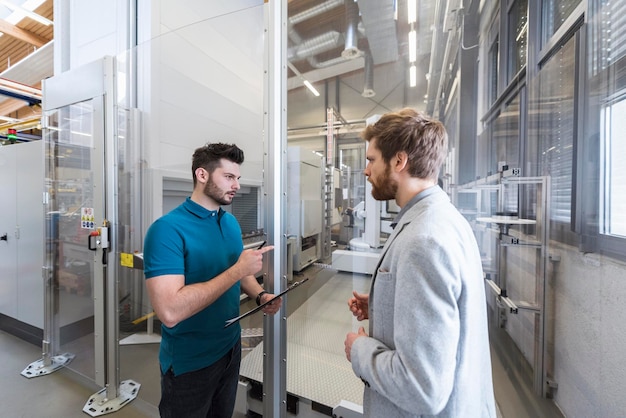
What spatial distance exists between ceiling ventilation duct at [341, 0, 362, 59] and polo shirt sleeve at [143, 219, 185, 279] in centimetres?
164

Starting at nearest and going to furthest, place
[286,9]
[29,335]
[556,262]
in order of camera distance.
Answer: [286,9]
[556,262]
[29,335]

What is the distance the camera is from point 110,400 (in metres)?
1.83

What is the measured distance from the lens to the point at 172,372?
3.57 ft

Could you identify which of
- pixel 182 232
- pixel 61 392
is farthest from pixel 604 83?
pixel 61 392

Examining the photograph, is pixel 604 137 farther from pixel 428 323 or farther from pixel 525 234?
pixel 428 323

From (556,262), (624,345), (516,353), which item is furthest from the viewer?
(516,353)

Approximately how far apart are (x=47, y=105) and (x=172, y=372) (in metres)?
2.43

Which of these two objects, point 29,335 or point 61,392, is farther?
point 29,335

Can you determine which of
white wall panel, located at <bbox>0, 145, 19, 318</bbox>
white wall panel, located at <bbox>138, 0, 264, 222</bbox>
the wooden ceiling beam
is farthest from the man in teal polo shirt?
the wooden ceiling beam

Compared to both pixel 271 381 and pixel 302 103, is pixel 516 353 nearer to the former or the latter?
pixel 271 381

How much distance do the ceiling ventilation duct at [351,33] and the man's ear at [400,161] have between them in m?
1.45

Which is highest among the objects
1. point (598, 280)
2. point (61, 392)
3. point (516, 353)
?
point (598, 280)

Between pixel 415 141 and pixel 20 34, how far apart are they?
6218mm

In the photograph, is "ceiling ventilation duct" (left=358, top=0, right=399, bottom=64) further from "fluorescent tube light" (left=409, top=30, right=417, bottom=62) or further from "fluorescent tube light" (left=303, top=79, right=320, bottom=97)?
"fluorescent tube light" (left=303, top=79, right=320, bottom=97)
